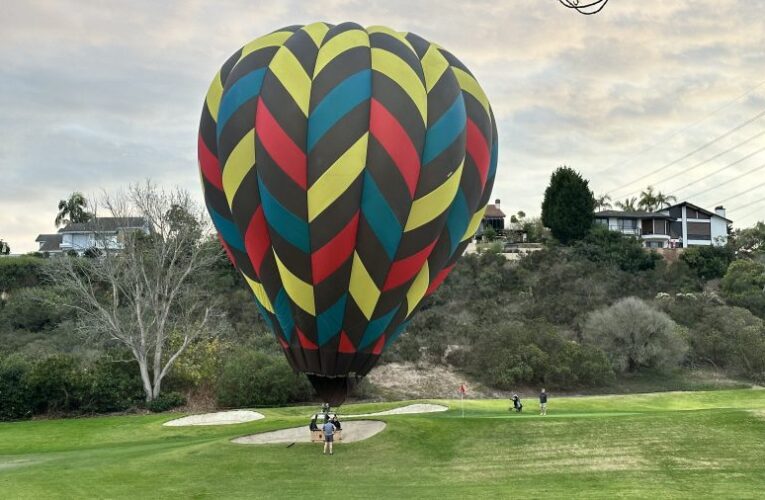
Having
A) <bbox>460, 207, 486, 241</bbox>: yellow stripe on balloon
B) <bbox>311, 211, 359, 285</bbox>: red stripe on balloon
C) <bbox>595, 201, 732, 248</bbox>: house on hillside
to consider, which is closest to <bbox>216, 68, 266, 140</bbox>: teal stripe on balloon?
<bbox>311, 211, 359, 285</bbox>: red stripe on balloon

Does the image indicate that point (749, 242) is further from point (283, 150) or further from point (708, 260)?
point (283, 150)

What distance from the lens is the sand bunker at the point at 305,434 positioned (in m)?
21.0

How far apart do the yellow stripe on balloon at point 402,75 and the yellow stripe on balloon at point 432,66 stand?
0.43 m

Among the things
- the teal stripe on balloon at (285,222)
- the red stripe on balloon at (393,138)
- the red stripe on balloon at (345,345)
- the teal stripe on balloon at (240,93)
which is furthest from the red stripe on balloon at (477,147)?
the red stripe on balloon at (345,345)

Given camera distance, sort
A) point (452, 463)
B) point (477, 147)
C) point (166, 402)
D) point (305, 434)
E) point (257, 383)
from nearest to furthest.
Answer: point (477, 147), point (452, 463), point (305, 434), point (166, 402), point (257, 383)

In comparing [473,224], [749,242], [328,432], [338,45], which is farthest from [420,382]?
[749,242]

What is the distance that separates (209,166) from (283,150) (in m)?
3.27

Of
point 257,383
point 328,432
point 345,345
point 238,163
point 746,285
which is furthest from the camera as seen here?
point 746,285

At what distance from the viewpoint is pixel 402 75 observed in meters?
15.6

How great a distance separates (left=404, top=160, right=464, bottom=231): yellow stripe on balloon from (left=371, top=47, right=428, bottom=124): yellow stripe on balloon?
1.46m

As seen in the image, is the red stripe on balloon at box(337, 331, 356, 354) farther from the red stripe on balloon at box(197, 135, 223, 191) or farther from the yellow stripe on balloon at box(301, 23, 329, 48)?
the yellow stripe on balloon at box(301, 23, 329, 48)

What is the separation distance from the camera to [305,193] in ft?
48.8

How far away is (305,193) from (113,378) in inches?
887

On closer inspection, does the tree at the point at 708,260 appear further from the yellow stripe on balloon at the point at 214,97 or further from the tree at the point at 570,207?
the yellow stripe on balloon at the point at 214,97
